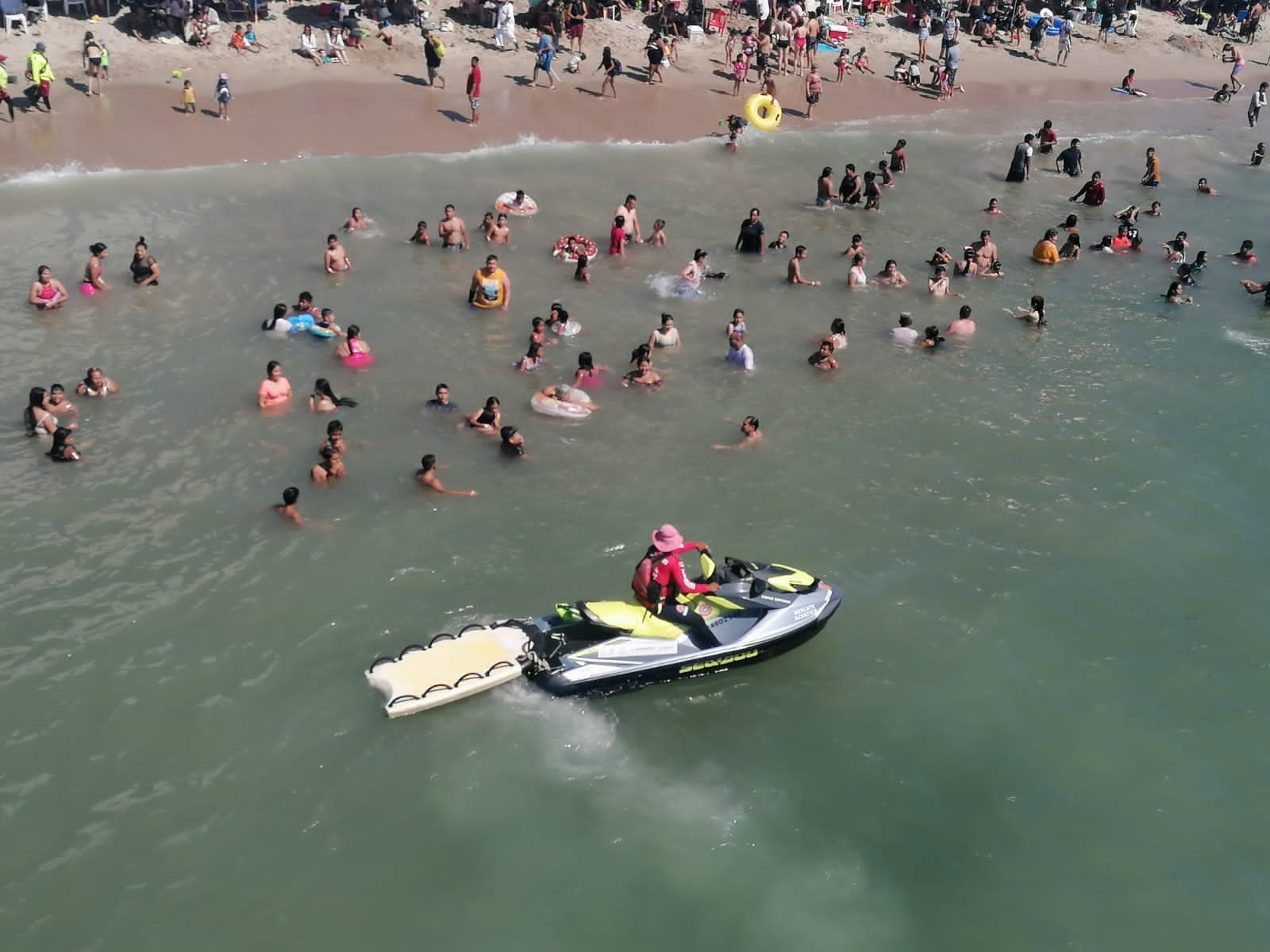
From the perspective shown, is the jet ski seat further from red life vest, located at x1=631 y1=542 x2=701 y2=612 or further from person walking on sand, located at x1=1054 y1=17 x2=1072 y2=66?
person walking on sand, located at x1=1054 y1=17 x2=1072 y2=66

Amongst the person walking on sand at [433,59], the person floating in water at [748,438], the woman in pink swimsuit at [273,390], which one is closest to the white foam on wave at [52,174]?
the person walking on sand at [433,59]

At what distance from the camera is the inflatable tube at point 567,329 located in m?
19.6

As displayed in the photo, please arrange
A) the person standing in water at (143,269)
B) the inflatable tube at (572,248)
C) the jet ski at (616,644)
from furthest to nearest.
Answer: the inflatable tube at (572,248) < the person standing in water at (143,269) < the jet ski at (616,644)

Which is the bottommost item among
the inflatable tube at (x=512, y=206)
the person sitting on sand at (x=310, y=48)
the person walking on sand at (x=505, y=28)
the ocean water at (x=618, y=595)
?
the ocean water at (x=618, y=595)

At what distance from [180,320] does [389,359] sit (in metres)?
3.97

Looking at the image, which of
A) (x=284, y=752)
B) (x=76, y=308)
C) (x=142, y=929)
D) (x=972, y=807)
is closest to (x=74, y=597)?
(x=284, y=752)

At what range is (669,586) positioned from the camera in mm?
12148

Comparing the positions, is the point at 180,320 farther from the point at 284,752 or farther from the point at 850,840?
the point at 850,840

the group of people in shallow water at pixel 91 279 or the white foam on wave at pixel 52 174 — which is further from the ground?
the white foam on wave at pixel 52 174

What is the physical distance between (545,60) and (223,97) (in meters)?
8.95

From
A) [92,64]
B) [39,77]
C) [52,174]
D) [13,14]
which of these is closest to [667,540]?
[52,174]

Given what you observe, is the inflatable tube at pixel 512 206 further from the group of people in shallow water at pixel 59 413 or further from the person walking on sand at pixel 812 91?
the person walking on sand at pixel 812 91

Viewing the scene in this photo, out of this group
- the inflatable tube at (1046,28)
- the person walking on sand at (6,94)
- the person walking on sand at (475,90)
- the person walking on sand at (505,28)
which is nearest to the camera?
the person walking on sand at (6,94)

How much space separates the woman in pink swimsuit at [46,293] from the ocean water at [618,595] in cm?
36
